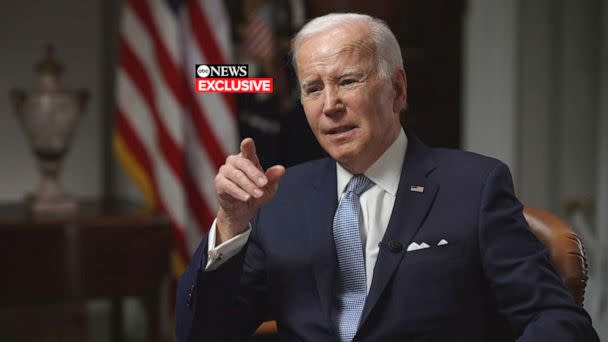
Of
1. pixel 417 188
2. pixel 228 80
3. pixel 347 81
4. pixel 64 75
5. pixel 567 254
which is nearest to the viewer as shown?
pixel 228 80

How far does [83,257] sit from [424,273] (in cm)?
188

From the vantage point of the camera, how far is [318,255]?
140cm

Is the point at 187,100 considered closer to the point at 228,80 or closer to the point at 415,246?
the point at 415,246

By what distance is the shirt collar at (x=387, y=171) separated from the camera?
1.42 m

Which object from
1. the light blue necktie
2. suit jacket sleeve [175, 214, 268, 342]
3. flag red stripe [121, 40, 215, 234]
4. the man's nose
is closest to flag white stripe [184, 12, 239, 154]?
flag red stripe [121, 40, 215, 234]

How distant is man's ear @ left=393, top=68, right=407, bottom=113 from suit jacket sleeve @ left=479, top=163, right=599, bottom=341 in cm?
21

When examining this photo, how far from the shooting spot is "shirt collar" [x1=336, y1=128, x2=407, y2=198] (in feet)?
4.66

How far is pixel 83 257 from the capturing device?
2.88 metres

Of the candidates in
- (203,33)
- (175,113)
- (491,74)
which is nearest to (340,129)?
(203,33)

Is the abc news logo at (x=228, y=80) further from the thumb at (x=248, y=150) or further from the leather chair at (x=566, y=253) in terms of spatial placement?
the leather chair at (x=566, y=253)

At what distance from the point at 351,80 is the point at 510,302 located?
479 millimetres

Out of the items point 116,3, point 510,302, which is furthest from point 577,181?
point 510,302

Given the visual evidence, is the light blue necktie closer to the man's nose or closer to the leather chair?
the man's nose

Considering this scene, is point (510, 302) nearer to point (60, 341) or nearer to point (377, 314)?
point (377, 314)
